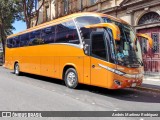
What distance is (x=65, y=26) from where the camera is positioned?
12.2 m

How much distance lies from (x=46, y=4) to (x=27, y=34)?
59.8 feet

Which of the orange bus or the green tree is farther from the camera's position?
the green tree

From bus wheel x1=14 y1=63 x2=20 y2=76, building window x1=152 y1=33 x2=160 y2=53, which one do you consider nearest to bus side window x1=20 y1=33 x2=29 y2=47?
bus wheel x1=14 y1=63 x2=20 y2=76

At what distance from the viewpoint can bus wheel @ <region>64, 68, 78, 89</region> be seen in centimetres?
1141

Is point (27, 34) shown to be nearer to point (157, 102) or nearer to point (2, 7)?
point (157, 102)

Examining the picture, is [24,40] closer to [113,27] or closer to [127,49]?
[127,49]

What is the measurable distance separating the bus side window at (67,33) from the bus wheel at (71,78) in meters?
1.31

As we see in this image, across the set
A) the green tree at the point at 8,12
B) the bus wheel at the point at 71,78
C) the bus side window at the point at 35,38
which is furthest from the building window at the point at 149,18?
the green tree at the point at 8,12

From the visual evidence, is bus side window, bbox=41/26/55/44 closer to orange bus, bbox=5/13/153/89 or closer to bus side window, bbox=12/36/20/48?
orange bus, bbox=5/13/153/89

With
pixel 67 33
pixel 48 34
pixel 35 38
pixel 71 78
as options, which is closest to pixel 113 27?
pixel 67 33

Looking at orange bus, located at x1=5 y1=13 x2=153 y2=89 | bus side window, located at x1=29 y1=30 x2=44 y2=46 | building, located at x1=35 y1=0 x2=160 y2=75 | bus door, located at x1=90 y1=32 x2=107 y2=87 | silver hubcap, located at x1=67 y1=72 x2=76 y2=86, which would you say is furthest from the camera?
building, located at x1=35 y1=0 x2=160 y2=75

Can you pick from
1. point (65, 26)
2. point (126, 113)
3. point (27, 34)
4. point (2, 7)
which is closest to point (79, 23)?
point (65, 26)

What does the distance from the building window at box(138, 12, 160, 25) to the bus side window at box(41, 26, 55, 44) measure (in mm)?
7879

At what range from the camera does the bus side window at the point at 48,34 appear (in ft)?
43.4
